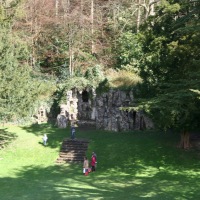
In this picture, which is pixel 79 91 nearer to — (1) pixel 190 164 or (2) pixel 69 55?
(2) pixel 69 55

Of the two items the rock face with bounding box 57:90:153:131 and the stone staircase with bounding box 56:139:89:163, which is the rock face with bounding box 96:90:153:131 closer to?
the rock face with bounding box 57:90:153:131

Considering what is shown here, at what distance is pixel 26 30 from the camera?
149 ft

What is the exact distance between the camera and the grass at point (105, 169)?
1881 centimetres

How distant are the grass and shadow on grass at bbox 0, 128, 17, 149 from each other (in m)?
0.41

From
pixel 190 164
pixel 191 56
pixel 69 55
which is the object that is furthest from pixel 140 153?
pixel 69 55

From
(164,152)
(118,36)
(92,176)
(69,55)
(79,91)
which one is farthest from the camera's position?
(118,36)

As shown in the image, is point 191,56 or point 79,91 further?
point 79,91

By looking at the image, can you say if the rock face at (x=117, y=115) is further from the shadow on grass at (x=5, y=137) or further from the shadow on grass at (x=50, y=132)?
the shadow on grass at (x=5, y=137)

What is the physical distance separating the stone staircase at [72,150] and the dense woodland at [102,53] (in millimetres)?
4281

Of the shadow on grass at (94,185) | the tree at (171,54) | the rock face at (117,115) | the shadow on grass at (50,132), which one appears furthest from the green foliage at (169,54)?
the shadow on grass at (50,132)

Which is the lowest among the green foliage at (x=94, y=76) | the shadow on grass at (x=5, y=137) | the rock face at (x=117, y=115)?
the shadow on grass at (x=5, y=137)

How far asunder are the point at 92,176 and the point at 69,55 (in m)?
23.1

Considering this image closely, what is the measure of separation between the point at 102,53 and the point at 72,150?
20.7m

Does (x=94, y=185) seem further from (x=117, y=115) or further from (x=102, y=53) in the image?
(x=102, y=53)
